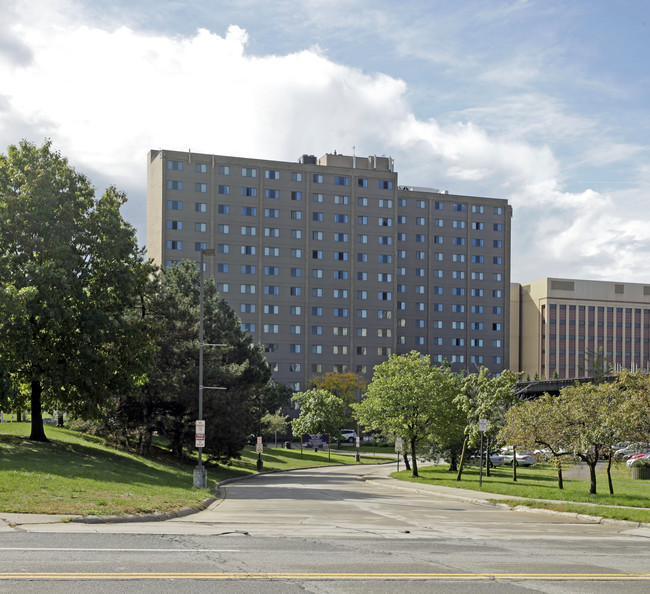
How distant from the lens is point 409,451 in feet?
174

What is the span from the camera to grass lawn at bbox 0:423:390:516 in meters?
18.3

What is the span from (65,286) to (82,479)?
10.6 metres

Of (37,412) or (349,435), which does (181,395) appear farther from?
(349,435)

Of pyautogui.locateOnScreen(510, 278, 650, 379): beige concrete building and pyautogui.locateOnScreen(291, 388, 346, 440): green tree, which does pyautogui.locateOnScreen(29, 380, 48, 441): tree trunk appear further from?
pyautogui.locateOnScreen(510, 278, 650, 379): beige concrete building

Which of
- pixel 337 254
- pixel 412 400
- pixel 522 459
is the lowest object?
pixel 522 459

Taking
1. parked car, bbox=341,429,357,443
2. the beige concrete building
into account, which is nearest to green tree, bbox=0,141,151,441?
parked car, bbox=341,429,357,443

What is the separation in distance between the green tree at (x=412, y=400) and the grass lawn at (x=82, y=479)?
Answer: 10.9 metres

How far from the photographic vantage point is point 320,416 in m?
89.1

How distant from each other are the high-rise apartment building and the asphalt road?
332 feet

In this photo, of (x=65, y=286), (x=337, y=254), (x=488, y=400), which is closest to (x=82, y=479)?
(x=65, y=286)

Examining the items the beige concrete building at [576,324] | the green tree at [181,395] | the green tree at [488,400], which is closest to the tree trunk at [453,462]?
the green tree at [488,400]

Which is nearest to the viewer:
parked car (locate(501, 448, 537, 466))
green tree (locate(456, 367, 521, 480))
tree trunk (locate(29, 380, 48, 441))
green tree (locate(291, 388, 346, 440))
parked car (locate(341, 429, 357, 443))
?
tree trunk (locate(29, 380, 48, 441))

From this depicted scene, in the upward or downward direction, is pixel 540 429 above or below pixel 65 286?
below

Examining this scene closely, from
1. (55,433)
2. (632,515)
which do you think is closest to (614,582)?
(632,515)
